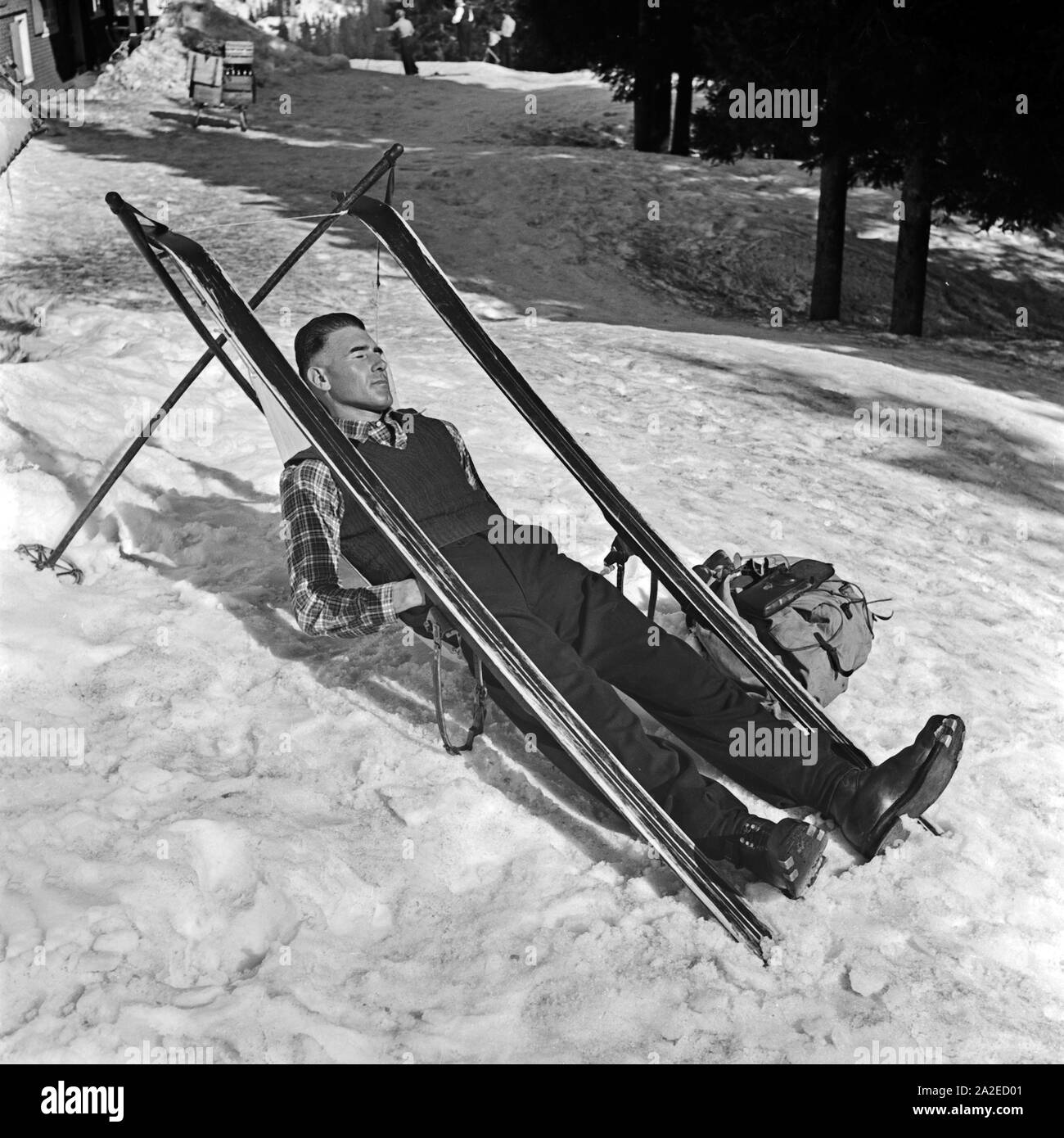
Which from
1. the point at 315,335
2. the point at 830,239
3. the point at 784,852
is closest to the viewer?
the point at 784,852

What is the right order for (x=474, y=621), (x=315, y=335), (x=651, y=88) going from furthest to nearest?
(x=651, y=88) < (x=315, y=335) < (x=474, y=621)

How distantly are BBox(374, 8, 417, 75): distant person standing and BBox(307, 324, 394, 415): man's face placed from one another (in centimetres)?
2207

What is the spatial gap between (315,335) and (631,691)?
1567 mm

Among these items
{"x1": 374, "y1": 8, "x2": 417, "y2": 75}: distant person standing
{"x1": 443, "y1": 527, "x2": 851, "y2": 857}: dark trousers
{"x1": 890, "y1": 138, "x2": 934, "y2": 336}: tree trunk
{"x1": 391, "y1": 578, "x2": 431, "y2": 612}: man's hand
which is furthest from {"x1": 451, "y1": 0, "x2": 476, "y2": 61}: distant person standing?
{"x1": 391, "y1": 578, "x2": 431, "y2": 612}: man's hand

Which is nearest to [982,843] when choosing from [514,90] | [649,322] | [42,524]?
[42,524]

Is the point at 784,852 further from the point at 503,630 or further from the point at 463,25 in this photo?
the point at 463,25

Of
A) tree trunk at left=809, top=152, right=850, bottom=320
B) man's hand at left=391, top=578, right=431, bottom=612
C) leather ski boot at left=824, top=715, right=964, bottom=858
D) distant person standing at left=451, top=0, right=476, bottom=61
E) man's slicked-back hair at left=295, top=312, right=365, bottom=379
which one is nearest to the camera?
leather ski boot at left=824, top=715, right=964, bottom=858

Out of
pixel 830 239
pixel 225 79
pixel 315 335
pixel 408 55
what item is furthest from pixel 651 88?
pixel 315 335

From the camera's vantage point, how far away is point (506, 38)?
100ft

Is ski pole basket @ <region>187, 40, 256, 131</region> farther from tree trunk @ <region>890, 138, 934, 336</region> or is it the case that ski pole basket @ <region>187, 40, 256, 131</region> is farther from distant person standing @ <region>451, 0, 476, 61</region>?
distant person standing @ <region>451, 0, 476, 61</region>

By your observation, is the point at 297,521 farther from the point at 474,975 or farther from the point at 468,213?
the point at 468,213

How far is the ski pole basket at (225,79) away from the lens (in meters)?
18.7

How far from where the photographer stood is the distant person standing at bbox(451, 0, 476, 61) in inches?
1179

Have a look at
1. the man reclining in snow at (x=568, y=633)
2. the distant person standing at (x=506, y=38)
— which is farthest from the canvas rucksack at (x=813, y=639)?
the distant person standing at (x=506, y=38)
